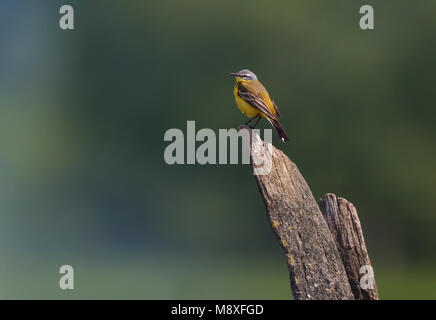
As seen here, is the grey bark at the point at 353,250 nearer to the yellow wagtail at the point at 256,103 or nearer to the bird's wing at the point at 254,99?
the yellow wagtail at the point at 256,103

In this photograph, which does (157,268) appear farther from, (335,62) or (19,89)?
(19,89)

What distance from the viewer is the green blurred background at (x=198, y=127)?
3822cm

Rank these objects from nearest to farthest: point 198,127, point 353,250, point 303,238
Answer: point 303,238
point 353,250
point 198,127

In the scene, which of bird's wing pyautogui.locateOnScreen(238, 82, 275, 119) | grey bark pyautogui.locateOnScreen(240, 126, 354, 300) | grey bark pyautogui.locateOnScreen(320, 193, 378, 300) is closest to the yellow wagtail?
bird's wing pyautogui.locateOnScreen(238, 82, 275, 119)

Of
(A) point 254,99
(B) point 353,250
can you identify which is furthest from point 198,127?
(B) point 353,250

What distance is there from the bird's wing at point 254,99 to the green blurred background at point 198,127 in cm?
1970

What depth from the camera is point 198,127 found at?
39.9 m

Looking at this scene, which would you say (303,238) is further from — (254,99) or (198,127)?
(198,127)

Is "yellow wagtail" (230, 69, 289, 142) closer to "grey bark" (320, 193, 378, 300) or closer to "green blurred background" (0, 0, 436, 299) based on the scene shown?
"grey bark" (320, 193, 378, 300)

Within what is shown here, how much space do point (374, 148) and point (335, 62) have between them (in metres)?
4.97

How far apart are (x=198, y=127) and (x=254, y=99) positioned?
91.3 ft

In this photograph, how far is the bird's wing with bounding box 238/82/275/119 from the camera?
1196cm

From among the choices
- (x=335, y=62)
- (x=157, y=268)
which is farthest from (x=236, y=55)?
(x=157, y=268)

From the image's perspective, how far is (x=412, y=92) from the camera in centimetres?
3944
